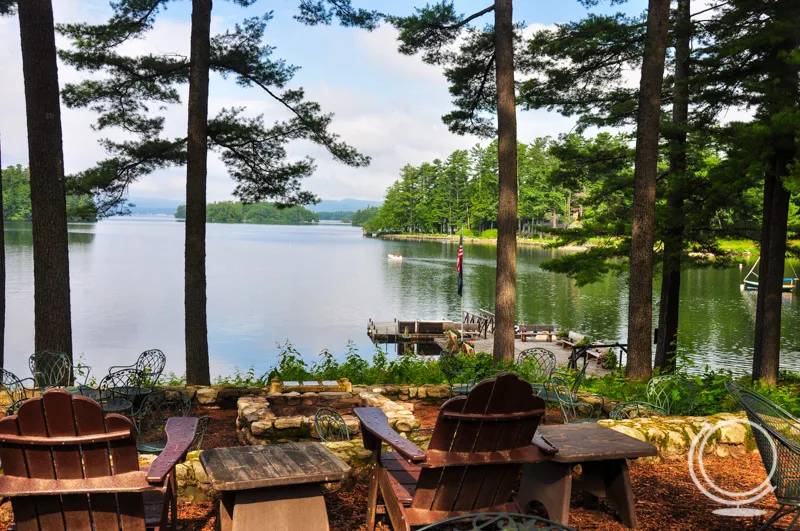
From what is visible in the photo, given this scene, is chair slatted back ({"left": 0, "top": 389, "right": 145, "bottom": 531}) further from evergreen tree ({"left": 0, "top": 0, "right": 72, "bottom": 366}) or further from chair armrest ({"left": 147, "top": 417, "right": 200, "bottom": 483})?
evergreen tree ({"left": 0, "top": 0, "right": 72, "bottom": 366})

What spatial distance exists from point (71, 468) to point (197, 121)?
6898 millimetres

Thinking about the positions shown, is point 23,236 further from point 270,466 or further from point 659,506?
point 659,506

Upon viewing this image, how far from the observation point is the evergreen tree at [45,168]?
6719mm

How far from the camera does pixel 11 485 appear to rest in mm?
2078

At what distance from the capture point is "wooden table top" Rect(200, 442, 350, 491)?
7.56 feet

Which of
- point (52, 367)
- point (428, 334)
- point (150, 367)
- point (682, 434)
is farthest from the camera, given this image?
point (428, 334)

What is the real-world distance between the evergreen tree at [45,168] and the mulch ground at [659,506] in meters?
4.49

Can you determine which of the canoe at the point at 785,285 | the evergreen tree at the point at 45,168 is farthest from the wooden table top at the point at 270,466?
the canoe at the point at 785,285

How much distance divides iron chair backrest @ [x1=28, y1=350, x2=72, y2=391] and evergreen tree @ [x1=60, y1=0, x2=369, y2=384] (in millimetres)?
1706

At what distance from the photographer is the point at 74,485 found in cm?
212

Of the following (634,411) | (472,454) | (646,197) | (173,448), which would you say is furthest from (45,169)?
(646,197)

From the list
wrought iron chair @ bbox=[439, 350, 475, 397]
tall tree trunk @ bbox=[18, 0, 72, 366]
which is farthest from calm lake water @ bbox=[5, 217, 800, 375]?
tall tree trunk @ bbox=[18, 0, 72, 366]

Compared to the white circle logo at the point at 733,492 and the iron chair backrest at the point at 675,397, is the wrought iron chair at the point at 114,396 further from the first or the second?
the iron chair backrest at the point at 675,397

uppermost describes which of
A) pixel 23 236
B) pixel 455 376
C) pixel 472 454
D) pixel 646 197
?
pixel 646 197
